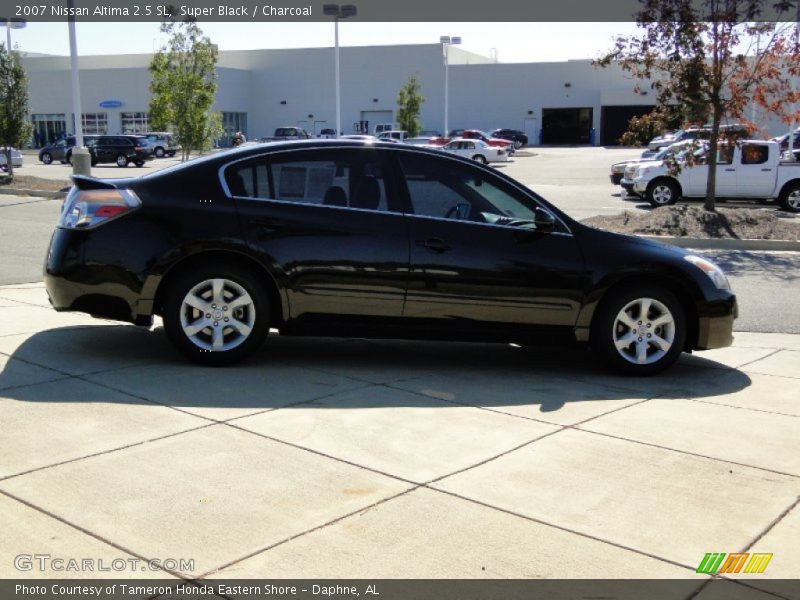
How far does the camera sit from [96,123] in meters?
74.9

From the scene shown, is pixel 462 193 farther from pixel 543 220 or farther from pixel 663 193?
pixel 663 193

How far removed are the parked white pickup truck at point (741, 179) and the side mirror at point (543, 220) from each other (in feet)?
52.4

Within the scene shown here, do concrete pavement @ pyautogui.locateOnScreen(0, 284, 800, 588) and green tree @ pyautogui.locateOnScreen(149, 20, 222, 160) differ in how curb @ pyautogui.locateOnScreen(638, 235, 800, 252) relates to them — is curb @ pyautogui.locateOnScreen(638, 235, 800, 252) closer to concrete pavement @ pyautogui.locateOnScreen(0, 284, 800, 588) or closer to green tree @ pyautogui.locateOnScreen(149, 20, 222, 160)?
concrete pavement @ pyautogui.locateOnScreen(0, 284, 800, 588)

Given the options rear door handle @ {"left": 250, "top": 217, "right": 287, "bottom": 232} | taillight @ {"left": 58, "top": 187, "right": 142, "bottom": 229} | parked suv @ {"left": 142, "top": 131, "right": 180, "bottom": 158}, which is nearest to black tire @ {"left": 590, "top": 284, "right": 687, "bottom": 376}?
rear door handle @ {"left": 250, "top": 217, "right": 287, "bottom": 232}

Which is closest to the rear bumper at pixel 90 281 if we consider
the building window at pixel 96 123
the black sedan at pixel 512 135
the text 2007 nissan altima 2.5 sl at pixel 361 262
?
the text 2007 nissan altima 2.5 sl at pixel 361 262

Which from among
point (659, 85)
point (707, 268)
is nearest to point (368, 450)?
point (707, 268)

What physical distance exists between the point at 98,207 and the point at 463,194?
259 centimetres

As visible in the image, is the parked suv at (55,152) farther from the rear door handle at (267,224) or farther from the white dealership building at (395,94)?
the rear door handle at (267,224)

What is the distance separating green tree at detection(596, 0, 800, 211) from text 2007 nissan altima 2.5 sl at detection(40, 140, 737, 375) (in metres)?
11.0

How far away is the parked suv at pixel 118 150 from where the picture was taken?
4491cm

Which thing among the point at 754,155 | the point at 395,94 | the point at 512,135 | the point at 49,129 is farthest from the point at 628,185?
the point at 49,129

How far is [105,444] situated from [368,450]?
1.38m

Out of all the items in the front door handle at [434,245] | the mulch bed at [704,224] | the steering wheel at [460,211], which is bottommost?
the mulch bed at [704,224]

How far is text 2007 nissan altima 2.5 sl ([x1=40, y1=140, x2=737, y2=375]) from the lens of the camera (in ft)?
20.8
